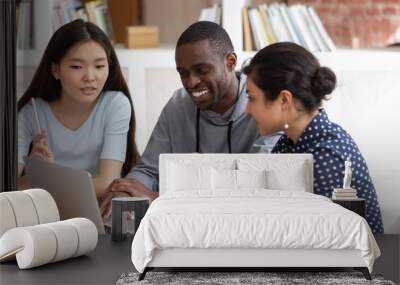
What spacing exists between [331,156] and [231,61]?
3.30ft

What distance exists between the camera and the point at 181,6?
6316 millimetres

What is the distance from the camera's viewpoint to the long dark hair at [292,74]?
617 centimetres

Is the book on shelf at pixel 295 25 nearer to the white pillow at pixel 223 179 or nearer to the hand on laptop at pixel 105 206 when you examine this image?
the white pillow at pixel 223 179

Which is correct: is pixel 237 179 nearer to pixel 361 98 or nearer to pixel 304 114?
pixel 304 114

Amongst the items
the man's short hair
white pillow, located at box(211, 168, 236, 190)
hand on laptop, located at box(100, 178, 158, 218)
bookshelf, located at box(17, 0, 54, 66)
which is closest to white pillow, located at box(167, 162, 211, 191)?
white pillow, located at box(211, 168, 236, 190)

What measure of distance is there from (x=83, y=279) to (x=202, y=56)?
85.3 inches

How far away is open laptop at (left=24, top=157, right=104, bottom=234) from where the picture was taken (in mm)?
6375

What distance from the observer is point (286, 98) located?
20.3 feet

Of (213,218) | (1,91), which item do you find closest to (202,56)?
(1,91)

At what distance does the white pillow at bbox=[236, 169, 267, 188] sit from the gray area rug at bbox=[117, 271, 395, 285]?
1016 millimetres

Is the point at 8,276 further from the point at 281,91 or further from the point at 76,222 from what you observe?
the point at 281,91

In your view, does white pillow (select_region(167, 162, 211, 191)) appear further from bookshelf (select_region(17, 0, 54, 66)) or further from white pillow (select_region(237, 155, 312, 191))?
bookshelf (select_region(17, 0, 54, 66))

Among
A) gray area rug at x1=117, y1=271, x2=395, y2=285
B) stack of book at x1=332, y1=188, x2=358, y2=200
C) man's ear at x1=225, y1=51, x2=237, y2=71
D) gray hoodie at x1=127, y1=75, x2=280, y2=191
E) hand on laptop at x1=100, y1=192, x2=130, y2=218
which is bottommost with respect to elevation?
hand on laptop at x1=100, y1=192, x2=130, y2=218

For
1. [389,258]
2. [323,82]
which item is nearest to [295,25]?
[323,82]
